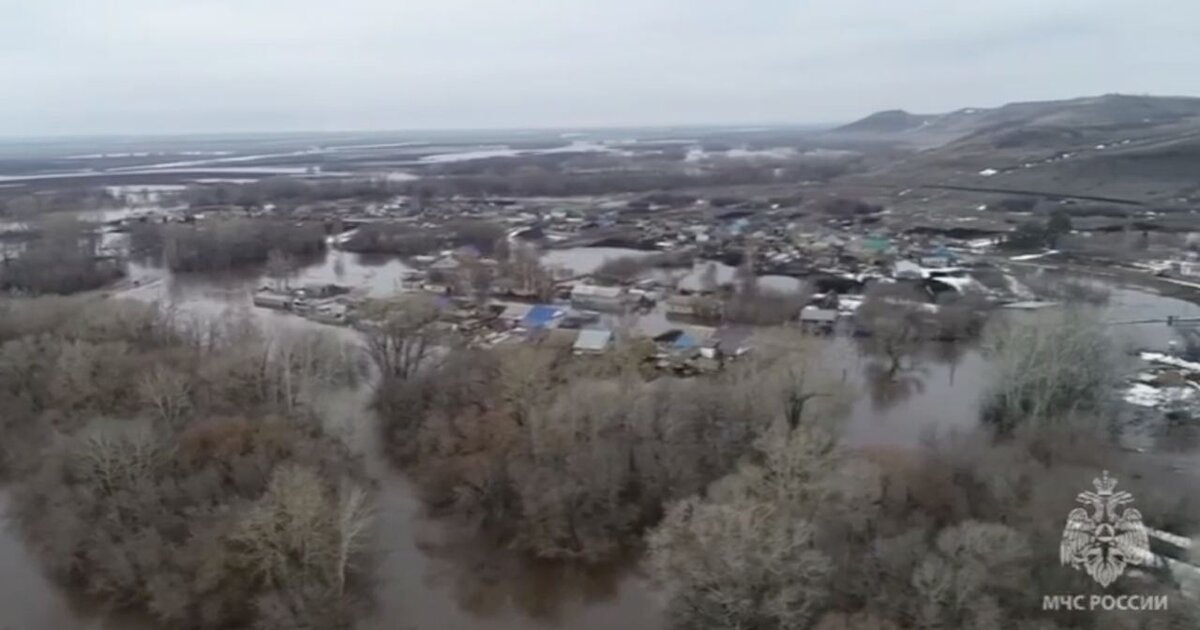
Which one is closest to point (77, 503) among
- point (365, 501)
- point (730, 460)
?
point (365, 501)

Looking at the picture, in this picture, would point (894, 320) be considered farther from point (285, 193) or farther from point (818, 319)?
point (285, 193)

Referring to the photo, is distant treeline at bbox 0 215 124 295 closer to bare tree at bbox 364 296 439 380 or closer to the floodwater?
bare tree at bbox 364 296 439 380

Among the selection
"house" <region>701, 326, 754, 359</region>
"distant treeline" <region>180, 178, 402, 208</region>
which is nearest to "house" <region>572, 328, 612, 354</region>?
"house" <region>701, 326, 754, 359</region>

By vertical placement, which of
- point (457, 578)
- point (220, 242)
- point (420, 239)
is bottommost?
point (457, 578)

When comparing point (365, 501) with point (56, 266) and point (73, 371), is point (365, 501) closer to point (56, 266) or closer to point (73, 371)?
point (73, 371)

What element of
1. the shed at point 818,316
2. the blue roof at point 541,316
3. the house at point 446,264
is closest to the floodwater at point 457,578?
the shed at point 818,316

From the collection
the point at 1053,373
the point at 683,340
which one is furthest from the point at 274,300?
the point at 1053,373

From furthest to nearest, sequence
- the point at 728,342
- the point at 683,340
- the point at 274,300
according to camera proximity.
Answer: the point at 274,300
the point at 728,342
the point at 683,340
